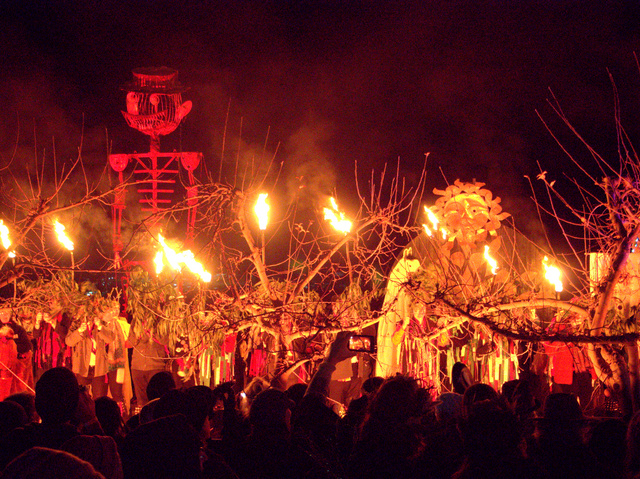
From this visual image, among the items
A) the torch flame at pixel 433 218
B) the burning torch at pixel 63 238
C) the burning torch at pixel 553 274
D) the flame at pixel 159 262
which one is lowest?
the burning torch at pixel 553 274

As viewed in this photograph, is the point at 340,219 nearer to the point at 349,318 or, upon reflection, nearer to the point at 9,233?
the point at 349,318

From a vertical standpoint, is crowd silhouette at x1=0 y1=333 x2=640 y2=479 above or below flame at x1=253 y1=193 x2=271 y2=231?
below

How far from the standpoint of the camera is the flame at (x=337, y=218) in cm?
747

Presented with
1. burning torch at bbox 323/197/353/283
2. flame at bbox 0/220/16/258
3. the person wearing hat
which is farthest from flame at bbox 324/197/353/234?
the person wearing hat

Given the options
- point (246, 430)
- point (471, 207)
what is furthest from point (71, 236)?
point (471, 207)

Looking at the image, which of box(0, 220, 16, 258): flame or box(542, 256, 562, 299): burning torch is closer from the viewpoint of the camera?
box(542, 256, 562, 299): burning torch

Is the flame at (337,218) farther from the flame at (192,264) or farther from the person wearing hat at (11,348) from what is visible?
the person wearing hat at (11,348)

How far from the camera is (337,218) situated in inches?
296

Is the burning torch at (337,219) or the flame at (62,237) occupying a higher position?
the burning torch at (337,219)

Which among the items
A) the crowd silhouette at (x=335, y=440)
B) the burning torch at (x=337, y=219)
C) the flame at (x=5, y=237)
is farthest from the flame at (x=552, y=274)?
the flame at (x=5, y=237)

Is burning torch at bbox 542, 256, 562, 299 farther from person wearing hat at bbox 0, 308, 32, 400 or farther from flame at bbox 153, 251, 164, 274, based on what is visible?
person wearing hat at bbox 0, 308, 32, 400

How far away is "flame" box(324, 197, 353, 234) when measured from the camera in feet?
24.5

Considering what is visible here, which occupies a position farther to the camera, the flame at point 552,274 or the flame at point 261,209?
the flame at point 261,209

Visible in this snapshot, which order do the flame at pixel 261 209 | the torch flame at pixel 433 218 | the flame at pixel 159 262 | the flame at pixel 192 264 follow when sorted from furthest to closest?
the torch flame at pixel 433 218, the flame at pixel 159 262, the flame at pixel 261 209, the flame at pixel 192 264
